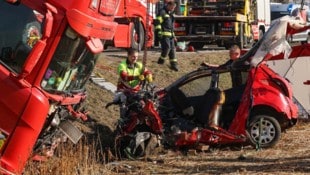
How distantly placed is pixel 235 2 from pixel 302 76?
1161cm

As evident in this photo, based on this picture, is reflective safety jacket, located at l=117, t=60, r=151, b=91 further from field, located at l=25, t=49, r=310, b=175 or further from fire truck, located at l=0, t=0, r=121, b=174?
fire truck, located at l=0, t=0, r=121, b=174

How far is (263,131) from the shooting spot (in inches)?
377

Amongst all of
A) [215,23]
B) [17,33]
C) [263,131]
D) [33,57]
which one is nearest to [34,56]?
[33,57]

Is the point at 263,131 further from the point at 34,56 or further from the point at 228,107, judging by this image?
the point at 34,56

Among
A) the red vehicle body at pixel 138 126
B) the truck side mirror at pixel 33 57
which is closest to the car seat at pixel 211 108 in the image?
the red vehicle body at pixel 138 126

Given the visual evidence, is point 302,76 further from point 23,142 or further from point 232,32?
point 232,32

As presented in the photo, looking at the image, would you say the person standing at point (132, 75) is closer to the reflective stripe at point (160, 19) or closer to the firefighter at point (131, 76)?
the firefighter at point (131, 76)

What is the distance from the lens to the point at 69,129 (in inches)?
298

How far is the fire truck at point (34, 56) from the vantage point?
6.45m

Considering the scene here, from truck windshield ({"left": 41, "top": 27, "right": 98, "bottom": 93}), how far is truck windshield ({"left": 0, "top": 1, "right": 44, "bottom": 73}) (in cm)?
27

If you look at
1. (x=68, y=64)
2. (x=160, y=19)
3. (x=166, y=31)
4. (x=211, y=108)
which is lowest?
(x=166, y=31)

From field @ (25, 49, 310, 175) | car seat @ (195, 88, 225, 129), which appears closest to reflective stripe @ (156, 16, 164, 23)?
Result: field @ (25, 49, 310, 175)

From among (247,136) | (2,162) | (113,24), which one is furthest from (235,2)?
(2,162)

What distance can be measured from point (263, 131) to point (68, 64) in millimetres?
3757
